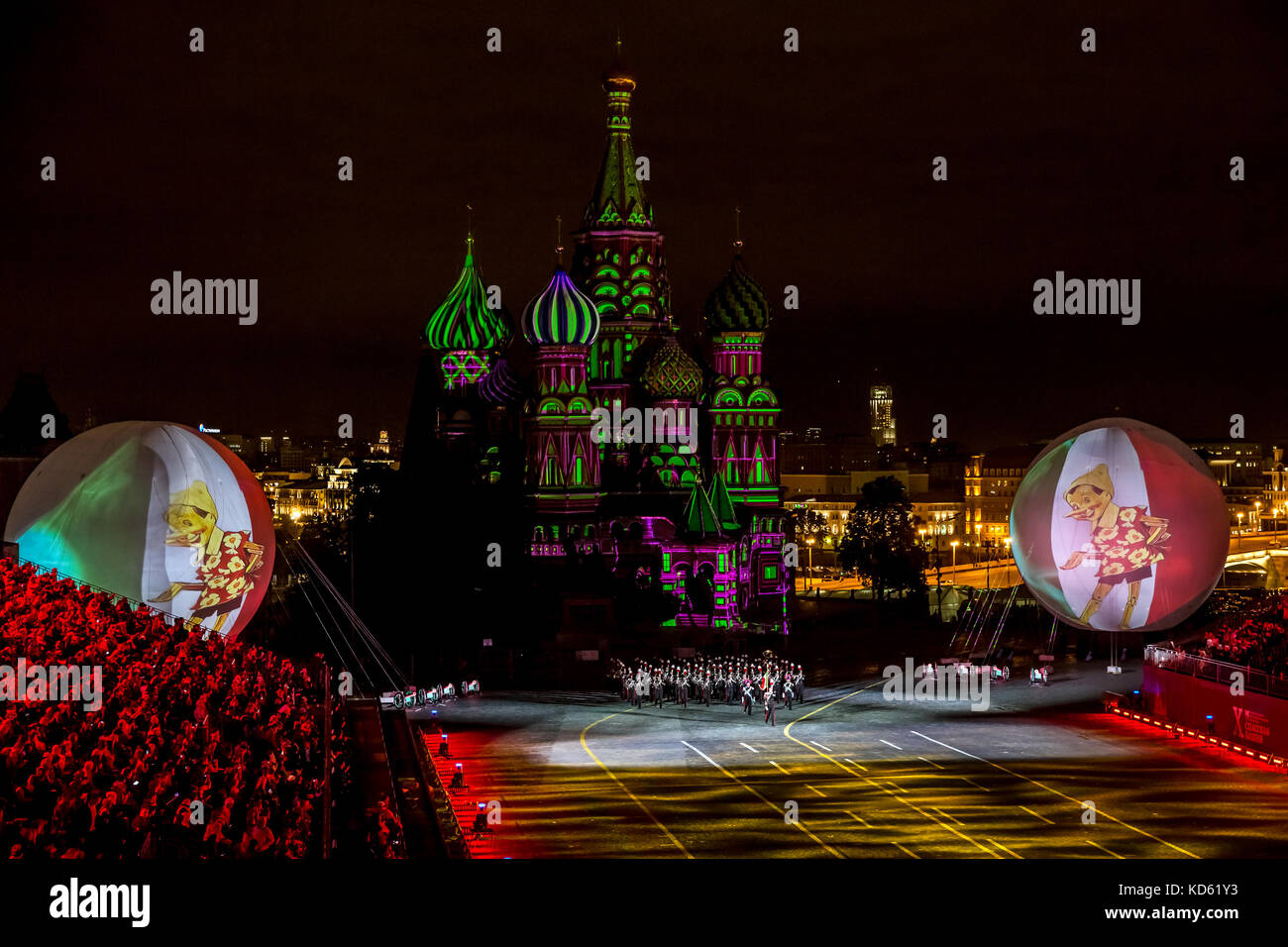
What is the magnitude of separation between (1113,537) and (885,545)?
50431 millimetres

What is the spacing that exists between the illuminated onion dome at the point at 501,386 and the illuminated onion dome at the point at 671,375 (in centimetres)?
707

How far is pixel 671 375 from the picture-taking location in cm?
7462

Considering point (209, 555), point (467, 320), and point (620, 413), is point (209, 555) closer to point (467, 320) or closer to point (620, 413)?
point (620, 413)

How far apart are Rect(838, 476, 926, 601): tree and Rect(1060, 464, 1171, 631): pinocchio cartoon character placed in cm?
3824

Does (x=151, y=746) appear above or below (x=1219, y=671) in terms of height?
above

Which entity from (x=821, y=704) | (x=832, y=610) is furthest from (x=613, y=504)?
(x=821, y=704)

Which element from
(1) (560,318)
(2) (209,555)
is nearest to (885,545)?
(1) (560,318)

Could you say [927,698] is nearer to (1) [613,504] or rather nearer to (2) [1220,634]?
(2) [1220,634]

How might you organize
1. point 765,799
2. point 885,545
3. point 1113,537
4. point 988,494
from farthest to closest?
point 988,494 < point 885,545 < point 1113,537 < point 765,799

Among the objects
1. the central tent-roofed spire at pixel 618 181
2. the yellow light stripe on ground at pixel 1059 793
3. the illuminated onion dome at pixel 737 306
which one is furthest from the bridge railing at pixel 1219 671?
the central tent-roofed spire at pixel 618 181

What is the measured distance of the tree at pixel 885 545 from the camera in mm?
81500

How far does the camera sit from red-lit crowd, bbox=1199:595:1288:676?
35.2 m

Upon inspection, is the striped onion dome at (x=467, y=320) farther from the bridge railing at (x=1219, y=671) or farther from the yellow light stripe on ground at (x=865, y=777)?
the bridge railing at (x=1219, y=671)
